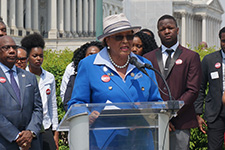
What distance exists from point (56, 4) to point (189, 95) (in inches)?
3006

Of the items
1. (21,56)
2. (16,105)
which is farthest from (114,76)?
(21,56)

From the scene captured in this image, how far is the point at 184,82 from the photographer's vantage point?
8.24m

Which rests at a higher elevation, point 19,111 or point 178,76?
point 178,76

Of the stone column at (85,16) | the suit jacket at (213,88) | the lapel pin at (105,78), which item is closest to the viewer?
the lapel pin at (105,78)

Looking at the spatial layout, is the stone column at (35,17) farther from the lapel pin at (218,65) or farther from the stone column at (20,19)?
the lapel pin at (218,65)

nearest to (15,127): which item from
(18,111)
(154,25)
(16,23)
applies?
(18,111)

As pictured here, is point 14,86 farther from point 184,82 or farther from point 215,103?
point 215,103

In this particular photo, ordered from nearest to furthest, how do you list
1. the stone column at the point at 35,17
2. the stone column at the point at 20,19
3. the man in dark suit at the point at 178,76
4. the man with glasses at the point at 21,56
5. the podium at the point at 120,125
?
the podium at the point at 120,125
the man in dark suit at the point at 178,76
the man with glasses at the point at 21,56
the stone column at the point at 20,19
the stone column at the point at 35,17

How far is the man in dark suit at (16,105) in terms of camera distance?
7.47 m

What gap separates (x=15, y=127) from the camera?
750cm

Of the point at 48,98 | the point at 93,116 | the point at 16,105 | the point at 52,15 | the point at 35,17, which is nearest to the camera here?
the point at 93,116

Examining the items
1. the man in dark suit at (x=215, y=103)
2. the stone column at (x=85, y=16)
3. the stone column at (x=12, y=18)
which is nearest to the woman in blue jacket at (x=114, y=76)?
the man in dark suit at (x=215, y=103)

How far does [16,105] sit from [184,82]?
227cm

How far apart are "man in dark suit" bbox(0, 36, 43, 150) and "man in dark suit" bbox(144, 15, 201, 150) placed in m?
1.71
